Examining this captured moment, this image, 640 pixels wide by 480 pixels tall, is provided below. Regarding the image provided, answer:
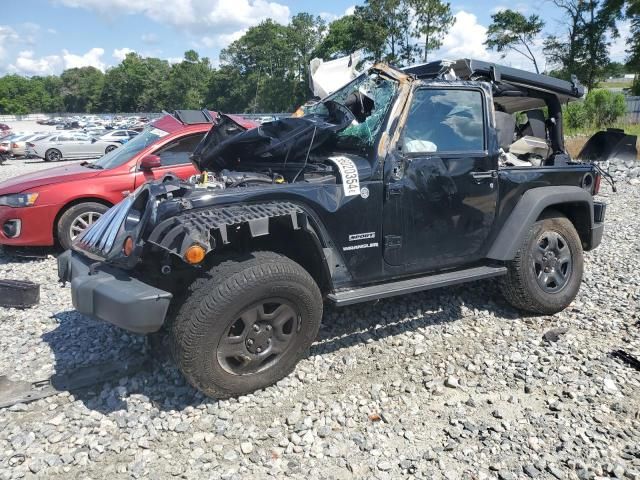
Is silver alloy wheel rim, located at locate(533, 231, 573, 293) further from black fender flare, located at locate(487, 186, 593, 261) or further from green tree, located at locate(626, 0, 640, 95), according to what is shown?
green tree, located at locate(626, 0, 640, 95)

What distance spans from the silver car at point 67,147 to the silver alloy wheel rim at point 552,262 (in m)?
23.9

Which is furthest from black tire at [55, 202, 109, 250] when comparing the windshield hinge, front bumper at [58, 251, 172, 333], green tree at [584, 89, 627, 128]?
green tree at [584, 89, 627, 128]

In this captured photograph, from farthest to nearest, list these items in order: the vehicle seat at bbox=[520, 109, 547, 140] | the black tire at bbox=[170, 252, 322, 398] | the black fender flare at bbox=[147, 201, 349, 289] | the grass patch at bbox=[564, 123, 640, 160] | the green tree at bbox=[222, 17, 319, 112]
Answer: the green tree at bbox=[222, 17, 319, 112] < the grass patch at bbox=[564, 123, 640, 160] < the vehicle seat at bbox=[520, 109, 547, 140] < the black tire at bbox=[170, 252, 322, 398] < the black fender flare at bbox=[147, 201, 349, 289]

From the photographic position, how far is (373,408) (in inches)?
136

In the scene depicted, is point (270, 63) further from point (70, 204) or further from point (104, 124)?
point (70, 204)

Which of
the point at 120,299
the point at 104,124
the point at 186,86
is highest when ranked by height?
the point at 186,86

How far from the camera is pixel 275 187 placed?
3.51 metres

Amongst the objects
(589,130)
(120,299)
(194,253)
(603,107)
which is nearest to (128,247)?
(120,299)

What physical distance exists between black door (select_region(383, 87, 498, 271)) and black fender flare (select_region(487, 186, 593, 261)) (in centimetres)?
14

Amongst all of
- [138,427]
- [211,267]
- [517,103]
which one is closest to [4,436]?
[138,427]

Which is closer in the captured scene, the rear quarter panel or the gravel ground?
the gravel ground

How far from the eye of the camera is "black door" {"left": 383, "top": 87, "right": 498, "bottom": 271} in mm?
3967

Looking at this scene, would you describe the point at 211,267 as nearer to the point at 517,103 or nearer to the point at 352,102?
the point at 352,102

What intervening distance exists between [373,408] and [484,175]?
2102 millimetres
